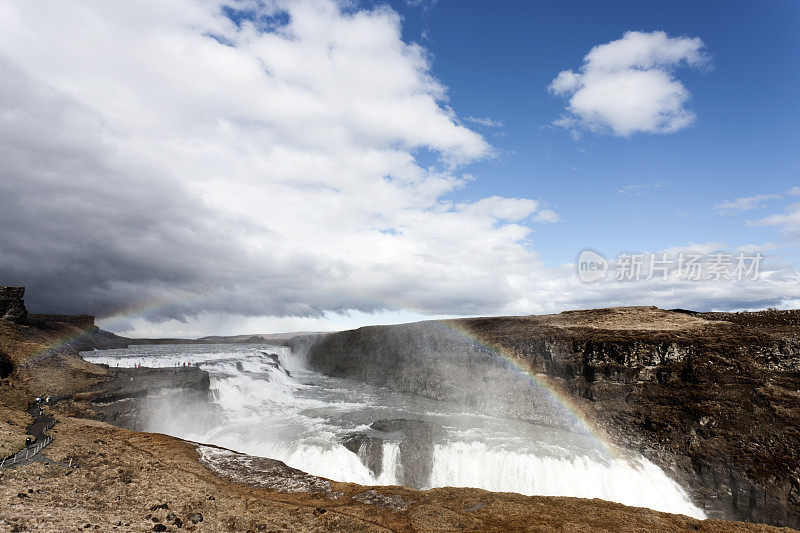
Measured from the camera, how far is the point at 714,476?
20922 millimetres

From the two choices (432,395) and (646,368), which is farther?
(432,395)

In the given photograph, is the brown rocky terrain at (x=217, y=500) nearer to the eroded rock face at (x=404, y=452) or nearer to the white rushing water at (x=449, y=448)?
the white rushing water at (x=449, y=448)

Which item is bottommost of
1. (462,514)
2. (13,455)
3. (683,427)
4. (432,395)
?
(432,395)

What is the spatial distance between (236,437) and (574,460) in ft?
77.4

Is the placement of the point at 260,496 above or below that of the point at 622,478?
above

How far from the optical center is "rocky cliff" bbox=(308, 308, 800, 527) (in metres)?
20.2

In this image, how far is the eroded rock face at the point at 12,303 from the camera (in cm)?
3528

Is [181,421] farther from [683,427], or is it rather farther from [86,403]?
[683,427]

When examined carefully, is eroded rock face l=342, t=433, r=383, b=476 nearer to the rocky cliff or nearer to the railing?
the railing

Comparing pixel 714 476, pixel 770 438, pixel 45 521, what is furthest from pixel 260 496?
pixel 770 438

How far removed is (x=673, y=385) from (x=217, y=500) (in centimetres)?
3221

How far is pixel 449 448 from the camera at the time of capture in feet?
74.6

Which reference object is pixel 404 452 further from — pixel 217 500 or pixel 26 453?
pixel 26 453

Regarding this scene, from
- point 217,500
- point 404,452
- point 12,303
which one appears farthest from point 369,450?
point 12,303
